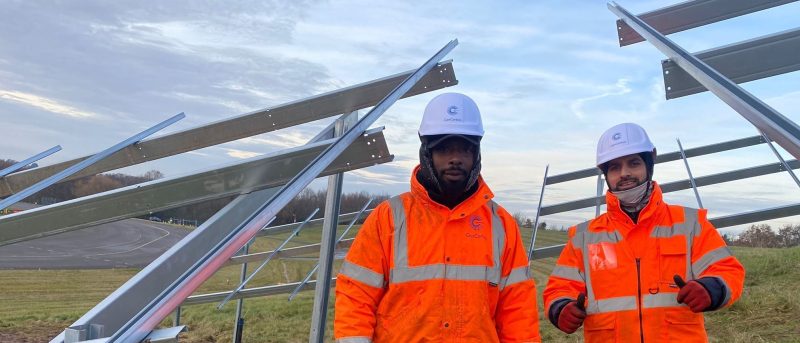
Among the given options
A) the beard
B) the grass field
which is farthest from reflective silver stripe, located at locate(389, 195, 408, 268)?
the grass field

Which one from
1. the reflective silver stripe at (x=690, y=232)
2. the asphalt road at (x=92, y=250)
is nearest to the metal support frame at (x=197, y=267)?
the reflective silver stripe at (x=690, y=232)

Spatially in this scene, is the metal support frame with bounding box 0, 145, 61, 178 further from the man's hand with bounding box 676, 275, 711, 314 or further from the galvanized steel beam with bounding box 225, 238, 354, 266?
the man's hand with bounding box 676, 275, 711, 314

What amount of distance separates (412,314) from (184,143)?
9.84 ft

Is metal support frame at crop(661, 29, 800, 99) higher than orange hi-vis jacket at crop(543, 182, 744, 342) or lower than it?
higher

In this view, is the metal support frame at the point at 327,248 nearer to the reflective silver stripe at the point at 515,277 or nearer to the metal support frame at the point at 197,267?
the metal support frame at the point at 197,267

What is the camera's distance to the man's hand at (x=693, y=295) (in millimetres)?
2689

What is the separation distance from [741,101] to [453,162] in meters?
1.19

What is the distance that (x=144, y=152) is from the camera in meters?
4.82

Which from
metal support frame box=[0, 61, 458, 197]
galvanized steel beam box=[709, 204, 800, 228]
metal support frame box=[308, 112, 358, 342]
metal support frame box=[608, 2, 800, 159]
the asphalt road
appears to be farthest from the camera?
the asphalt road

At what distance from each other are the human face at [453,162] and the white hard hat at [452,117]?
55 mm

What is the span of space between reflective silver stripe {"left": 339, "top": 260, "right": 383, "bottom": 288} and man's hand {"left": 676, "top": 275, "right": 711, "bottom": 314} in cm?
132

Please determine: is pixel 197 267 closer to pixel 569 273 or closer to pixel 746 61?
pixel 569 273

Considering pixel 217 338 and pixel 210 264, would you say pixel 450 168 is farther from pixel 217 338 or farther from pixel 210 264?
pixel 217 338

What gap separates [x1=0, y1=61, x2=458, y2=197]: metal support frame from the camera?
4.64 meters
